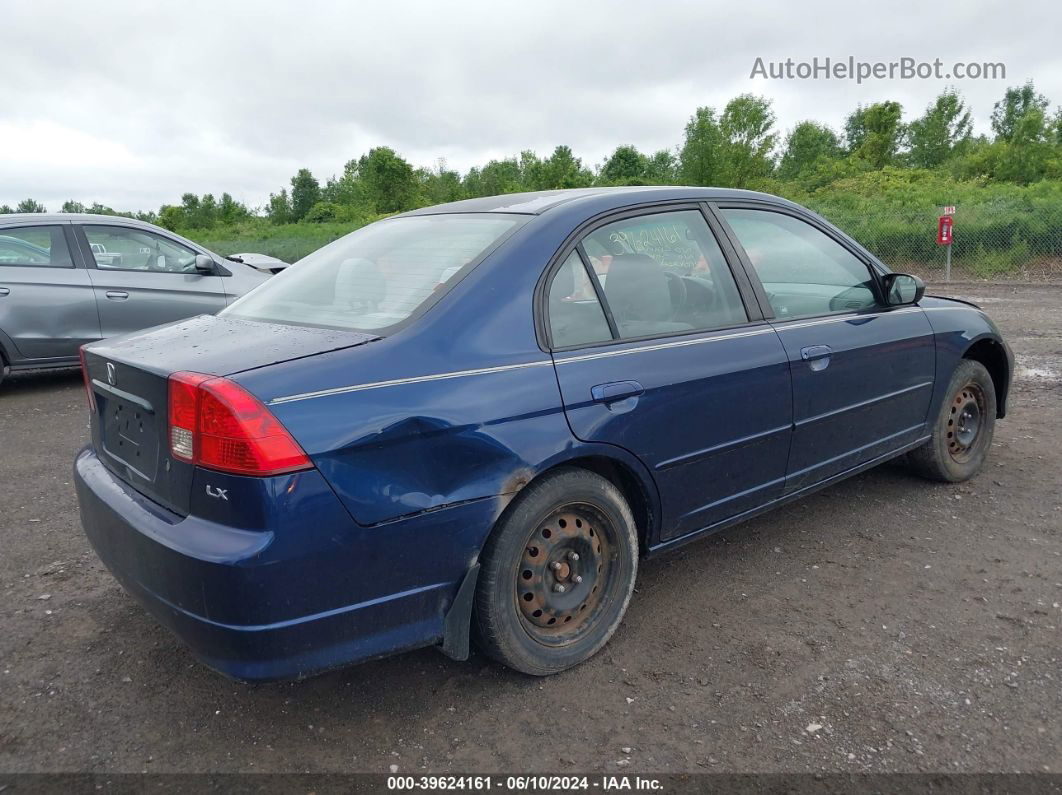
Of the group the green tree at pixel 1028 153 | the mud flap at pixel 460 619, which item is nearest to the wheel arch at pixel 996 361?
the mud flap at pixel 460 619

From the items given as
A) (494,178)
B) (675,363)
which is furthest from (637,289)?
(494,178)

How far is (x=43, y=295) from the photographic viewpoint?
752 centimetres

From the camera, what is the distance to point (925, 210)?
20.5 m

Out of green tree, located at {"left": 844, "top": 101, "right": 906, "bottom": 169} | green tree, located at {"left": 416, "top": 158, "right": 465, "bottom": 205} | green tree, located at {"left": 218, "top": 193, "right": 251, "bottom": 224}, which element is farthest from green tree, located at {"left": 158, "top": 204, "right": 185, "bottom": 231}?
green tree, located at {"left": 844, "top": 101, "right": 906, "bottom": 169}

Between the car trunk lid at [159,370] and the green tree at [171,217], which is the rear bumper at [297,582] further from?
the green tree at [171,217]

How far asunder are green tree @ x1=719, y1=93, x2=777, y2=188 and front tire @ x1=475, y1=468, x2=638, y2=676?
41958 millimetres

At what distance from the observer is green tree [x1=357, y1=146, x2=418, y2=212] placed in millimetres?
44125

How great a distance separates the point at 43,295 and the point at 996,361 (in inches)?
298

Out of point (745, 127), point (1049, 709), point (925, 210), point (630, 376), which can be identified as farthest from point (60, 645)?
point (745, 127)

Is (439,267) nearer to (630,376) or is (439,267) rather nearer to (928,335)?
(630,376)

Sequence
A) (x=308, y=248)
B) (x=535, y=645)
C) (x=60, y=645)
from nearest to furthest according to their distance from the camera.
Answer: (x=535, y=645)
(x=60, y=645)
(x=308, y=248)

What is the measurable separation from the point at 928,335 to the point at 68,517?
175 inches

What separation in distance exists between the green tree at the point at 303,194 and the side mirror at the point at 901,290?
218 feet

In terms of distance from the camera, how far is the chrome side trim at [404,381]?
87.4 inches
